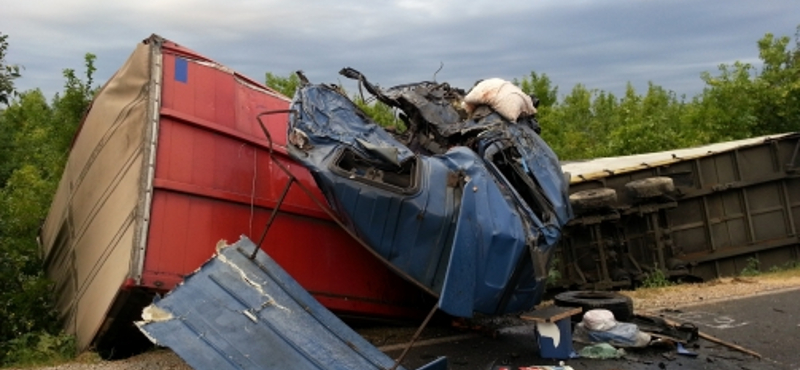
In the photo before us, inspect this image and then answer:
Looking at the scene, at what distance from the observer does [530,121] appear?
7.25 m

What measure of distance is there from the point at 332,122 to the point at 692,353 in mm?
3674

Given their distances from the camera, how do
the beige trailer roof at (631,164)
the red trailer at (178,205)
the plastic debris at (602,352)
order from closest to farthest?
the red trailer at (178,205) → the plastic debris at (602,352) → the beige trailer roof at (631,164)

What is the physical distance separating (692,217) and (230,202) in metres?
7.58

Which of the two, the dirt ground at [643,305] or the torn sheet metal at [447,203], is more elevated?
the torn sheet metal at [447,203]

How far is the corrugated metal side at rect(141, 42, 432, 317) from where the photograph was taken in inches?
228

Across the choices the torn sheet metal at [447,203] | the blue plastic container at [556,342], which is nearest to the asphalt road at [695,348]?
the blue plastic container at [556,342]

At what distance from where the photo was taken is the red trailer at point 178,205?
568cm

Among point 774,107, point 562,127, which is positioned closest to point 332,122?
point 774,107

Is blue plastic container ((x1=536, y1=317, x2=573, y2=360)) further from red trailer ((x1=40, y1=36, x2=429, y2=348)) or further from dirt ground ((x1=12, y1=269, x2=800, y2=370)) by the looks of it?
red trailer ((x1=40, y1=36, x2=429, y2=348))

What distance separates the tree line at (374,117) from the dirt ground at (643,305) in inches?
29.7

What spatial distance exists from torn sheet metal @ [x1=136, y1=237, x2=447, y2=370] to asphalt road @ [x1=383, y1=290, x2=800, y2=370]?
4.07 feet

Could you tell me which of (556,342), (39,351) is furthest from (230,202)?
(556,342)

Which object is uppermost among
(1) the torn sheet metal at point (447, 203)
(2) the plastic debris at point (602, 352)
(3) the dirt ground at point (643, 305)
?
(1) the torn sheet metal at point (447, 203)

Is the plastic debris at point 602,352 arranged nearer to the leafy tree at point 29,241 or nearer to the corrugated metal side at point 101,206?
the corrugated metal side at point 101,206
